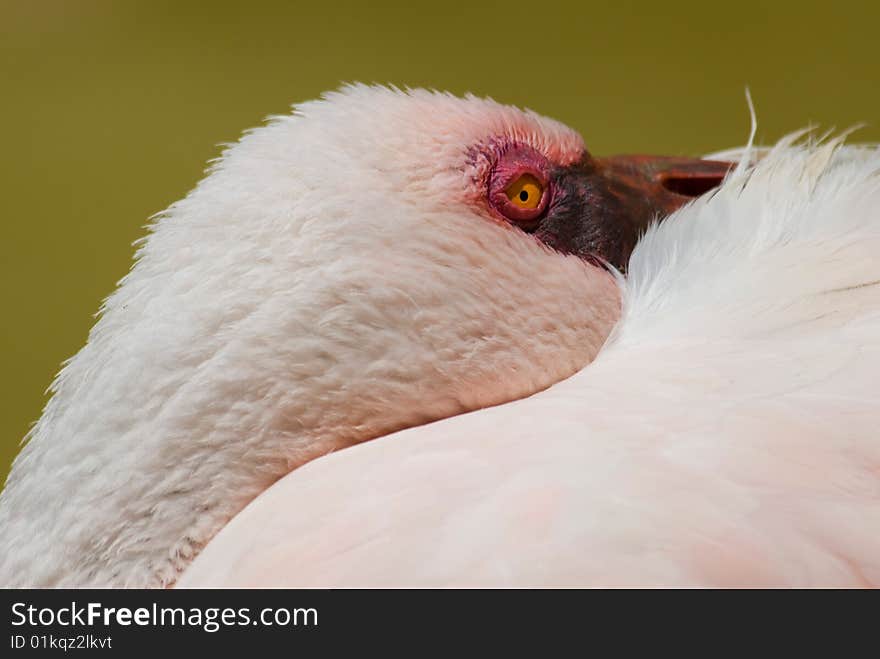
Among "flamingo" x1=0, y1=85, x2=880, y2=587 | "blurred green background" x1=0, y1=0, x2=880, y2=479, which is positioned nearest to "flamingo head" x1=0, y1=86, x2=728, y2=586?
"flamingo" x1=0, y1=85, x2=880, y2=587

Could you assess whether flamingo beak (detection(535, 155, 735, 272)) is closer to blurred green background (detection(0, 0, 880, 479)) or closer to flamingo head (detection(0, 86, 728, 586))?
flamingo head (detection(0, 86, 728, 586))

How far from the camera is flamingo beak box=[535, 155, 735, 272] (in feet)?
2.47

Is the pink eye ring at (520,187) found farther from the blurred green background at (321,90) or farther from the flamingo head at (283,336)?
the blurred green background at (321,90)

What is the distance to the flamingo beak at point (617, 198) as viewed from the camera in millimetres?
752

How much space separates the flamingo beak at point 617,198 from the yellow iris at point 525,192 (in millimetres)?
17

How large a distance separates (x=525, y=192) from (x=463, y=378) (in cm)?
15

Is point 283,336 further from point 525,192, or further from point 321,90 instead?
point 321,90

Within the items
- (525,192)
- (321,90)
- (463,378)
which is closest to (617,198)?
(525,192)

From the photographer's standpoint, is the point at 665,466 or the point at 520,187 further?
the point at 520,187

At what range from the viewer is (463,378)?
662 millimetres

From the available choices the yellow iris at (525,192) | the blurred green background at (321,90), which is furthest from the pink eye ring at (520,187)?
the blurred green background at (321,90)

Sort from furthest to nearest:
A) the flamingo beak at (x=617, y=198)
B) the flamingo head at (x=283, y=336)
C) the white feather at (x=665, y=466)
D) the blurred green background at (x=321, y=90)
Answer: the blurred green background at (x=321, y=90) → the flamingo beak at (x=617, y=198) → the flamingo head at (x=283, y=336) → the white feather at (x=665, y=466)

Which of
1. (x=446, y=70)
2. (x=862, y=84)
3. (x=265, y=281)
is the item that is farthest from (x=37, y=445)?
(x=862, y=84)

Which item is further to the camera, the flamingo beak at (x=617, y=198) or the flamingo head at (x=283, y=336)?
the flamingo beak at (x=617, y=198)
